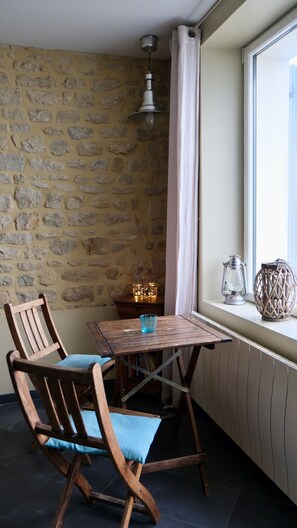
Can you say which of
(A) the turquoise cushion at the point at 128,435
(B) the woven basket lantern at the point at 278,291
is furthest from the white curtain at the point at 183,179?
(A) the turquoise cushion at the point at 128,435

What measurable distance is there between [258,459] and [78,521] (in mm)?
859

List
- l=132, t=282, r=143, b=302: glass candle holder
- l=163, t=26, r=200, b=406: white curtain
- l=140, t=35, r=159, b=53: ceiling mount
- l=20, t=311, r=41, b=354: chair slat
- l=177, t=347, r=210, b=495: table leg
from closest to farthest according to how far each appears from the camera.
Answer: l=177, t=347, r=210, b=495: table leg
l=20, t=311, r=41, b=354: chair slat
l=163, t=26, r=200, b=406: white curtain
l=140, t=35, r=159, b=53: ceiling mount
l=132, t=282, r=143, b=302: glass candle holder

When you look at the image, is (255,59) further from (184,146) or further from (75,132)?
A: (75,132)

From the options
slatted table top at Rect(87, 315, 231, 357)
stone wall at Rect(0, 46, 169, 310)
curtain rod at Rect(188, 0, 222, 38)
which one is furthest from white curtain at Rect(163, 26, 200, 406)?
stone wall at Rect(0, 46, 169, 310)

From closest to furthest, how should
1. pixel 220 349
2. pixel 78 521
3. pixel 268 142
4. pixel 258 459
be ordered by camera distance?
1. pixel 78 521
2. pixel 258 459
3. pixel 220 349
4. pixel 268 142

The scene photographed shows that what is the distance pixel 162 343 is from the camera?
1.84 metres

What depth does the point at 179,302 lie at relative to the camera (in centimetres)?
259

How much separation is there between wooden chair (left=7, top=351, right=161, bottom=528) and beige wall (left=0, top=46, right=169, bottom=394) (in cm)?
141

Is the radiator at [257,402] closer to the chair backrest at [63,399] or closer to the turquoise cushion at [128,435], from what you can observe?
the turquoise cushion at [128,435]

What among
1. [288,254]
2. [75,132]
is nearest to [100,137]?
[75,132]

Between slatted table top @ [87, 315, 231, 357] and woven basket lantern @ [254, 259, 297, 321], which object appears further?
woven basket lantern @ [254, 259, 297, 321]

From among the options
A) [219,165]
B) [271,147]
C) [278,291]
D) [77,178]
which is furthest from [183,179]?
[278,291]

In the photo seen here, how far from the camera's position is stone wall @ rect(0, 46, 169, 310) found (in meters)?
2.81

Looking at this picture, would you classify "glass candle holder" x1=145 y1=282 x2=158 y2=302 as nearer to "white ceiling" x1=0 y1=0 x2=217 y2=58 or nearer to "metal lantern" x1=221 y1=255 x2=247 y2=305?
"metal lantern" x1=221 y1=255 x2=247 y2=305
